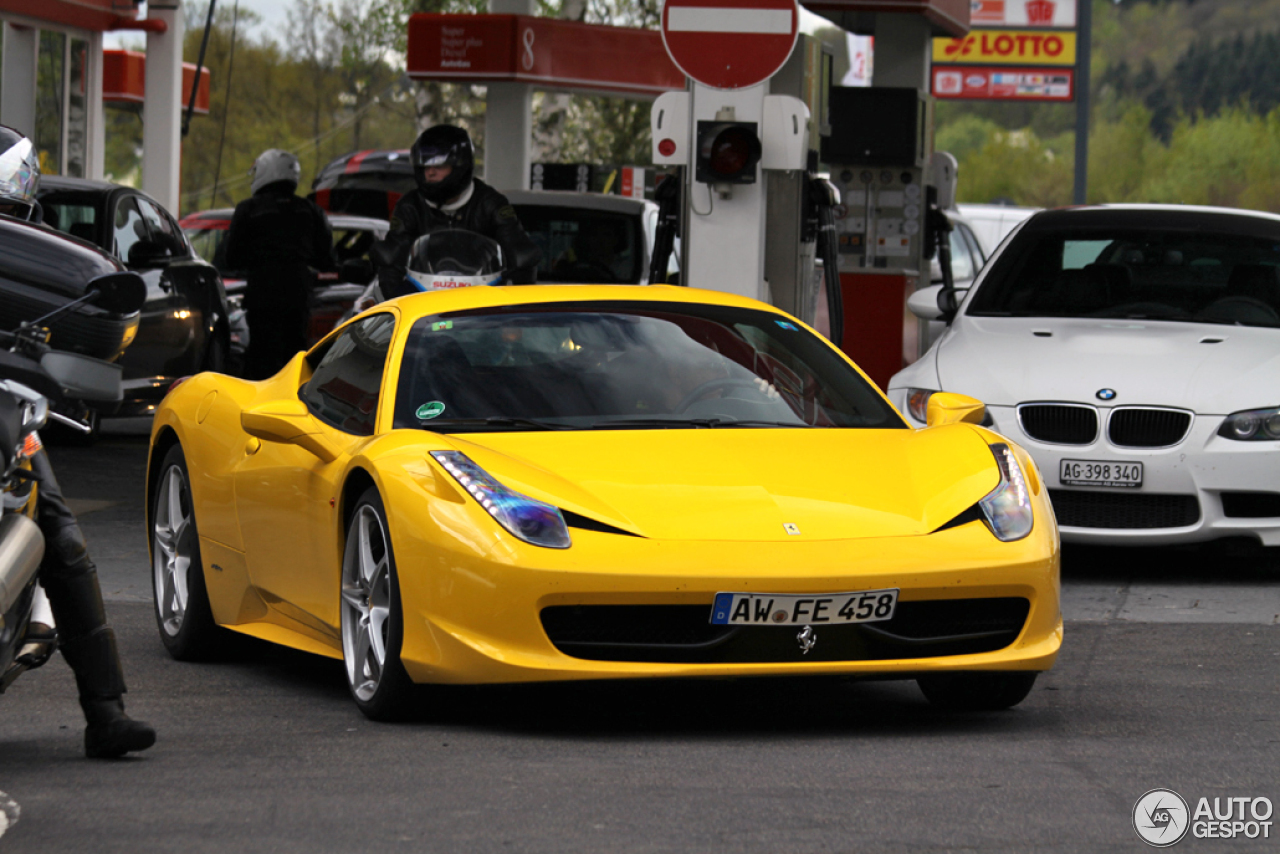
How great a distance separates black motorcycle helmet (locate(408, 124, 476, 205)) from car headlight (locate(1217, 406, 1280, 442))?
344 centimetres

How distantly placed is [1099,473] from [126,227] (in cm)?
741

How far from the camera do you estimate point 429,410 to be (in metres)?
6.29

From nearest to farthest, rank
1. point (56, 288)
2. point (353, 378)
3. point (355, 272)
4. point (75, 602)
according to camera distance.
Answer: point (75, 602) → point (56, 288) → point (353, 378) → point (355, 272)

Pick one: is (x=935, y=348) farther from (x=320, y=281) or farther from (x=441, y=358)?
(x=320, y=281)

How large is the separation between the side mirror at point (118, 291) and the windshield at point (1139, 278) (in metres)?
6.28

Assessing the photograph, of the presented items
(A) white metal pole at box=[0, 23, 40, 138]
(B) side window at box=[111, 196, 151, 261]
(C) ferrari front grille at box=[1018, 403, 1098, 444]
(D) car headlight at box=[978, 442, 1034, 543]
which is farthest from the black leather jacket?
(A) white metal pole at box=[0, 23, 40, 138]

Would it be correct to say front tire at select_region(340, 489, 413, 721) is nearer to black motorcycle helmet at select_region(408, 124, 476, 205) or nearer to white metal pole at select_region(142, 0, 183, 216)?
black motorcycle helmet at select_region(408, 124, 476, 205)

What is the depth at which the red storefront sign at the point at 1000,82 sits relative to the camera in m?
63.2

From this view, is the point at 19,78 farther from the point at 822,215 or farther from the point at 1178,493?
the point at 1178,493

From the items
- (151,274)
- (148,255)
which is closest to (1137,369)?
(148,255)

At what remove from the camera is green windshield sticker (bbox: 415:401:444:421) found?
20.6ft

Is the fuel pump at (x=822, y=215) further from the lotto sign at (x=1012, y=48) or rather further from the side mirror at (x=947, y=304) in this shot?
the lotto sign at (x=1012, y=48)

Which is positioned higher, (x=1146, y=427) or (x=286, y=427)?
(x=286, y=427)

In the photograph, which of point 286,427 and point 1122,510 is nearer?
point 286,427
